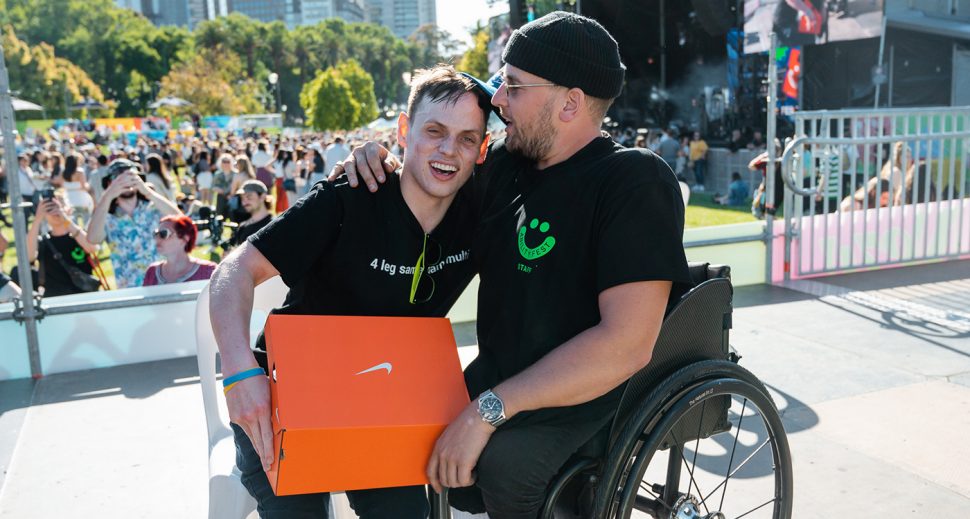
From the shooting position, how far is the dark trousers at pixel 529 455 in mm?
2061

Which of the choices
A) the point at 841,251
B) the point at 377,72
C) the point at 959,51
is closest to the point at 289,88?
the point at 377,72

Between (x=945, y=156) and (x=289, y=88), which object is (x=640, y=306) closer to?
(x=945, y=156)

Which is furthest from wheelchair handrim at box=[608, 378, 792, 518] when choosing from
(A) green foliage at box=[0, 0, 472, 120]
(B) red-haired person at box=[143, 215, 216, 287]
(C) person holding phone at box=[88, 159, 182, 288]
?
(A) green foliage at box=[0, 0, 472, 120]

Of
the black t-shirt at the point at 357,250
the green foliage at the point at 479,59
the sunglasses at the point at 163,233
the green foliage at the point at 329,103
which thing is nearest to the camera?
the black t-shirt at the point at 357,250

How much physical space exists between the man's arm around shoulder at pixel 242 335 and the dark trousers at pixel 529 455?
534mm

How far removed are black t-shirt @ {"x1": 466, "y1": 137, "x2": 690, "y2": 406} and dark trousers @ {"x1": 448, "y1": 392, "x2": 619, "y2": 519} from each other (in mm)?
166

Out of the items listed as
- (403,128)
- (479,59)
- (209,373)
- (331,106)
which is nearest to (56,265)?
(209,373)

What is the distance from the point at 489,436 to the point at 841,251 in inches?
246

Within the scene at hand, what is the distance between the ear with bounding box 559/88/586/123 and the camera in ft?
7.41

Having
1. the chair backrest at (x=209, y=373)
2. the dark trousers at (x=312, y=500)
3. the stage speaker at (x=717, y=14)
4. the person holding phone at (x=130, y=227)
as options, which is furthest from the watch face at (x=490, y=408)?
the stage speaker at (x=717, y=14)

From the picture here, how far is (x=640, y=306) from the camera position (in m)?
2.05

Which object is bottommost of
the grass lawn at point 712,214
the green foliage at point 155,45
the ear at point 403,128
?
the grass lawn at point 712,214

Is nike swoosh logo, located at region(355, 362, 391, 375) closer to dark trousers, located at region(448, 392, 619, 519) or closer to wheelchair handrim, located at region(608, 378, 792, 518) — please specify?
dark trousers, located at region(448, 392, 619, 519)

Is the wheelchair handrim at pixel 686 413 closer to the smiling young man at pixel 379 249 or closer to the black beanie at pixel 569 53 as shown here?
the smiling young man at pixel 379 249
